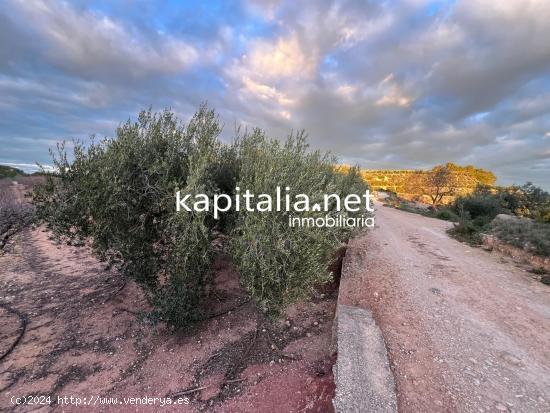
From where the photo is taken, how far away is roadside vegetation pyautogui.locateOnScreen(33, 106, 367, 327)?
471 centimetres

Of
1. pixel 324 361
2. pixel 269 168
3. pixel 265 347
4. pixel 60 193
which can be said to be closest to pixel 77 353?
pixel 60 193

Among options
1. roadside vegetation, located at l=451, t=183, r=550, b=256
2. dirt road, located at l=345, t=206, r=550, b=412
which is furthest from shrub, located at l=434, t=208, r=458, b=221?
dirt road, located at l=345, t=206, r=550, b=412

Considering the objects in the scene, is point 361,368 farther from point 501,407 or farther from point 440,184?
point 440,184

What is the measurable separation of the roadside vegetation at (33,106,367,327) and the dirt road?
5.60 ft

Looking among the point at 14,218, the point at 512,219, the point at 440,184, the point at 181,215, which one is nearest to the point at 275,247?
the point at 181,215

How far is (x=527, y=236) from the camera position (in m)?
10.5

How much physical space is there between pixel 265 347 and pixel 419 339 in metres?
2.66

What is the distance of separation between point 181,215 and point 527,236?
1211 cm

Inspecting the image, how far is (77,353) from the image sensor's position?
5660 mm

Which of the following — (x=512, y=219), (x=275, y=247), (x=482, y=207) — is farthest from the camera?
(x=482, y=207)

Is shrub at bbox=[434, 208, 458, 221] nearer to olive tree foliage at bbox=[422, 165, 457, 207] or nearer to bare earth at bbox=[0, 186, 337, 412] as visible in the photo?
olive tree foliage at bbox=[422, 165, 457, 207]

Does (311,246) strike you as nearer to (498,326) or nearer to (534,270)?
(498,326)

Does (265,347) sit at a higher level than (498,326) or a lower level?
lower

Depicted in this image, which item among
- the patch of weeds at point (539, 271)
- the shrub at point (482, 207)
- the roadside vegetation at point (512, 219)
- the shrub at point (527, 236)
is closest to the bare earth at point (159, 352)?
the patch of weeds at point (539, 271)
